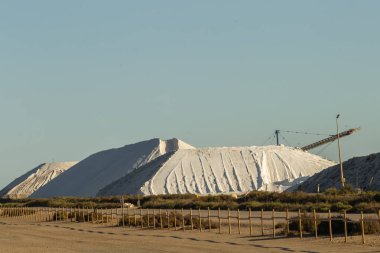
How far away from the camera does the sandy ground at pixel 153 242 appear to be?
93.2 ft

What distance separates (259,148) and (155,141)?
2274cm

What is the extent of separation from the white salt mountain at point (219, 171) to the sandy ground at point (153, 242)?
74618 mm

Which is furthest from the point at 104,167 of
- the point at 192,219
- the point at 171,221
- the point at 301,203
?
the point at 192,219

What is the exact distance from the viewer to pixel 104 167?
155 m

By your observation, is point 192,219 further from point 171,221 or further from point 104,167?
point 104,167

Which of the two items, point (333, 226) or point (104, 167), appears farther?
point (104, 167)

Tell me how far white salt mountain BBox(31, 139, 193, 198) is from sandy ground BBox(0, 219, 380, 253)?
98.8 metres

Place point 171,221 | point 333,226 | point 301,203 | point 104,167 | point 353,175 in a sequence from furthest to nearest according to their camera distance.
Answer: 1. point 104,167
2. point 353,175
3. point 301,203
4. point 171,221
5. point 333,226

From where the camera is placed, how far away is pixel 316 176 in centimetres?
9938

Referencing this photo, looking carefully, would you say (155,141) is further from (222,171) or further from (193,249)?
(193,249)

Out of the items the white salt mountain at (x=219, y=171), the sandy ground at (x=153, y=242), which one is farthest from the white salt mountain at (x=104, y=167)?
the sandy ground at (x=153, y=242)

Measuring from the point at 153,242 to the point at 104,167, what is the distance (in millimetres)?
122427

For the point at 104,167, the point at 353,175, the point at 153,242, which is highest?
the point at 104,167

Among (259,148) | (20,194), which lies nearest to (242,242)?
(259,148)
